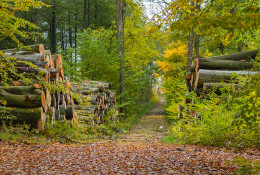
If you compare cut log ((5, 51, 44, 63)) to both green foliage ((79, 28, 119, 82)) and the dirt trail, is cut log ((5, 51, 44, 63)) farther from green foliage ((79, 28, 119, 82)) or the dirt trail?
green foliage ((79, 28, 119, 82))

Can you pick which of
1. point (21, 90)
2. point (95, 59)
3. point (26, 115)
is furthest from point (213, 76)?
point (95, 59)

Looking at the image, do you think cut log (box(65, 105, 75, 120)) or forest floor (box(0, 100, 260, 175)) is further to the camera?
cut log (box(65, 105, 75, 120))

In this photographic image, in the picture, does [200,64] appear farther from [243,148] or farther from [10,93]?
[10,93]

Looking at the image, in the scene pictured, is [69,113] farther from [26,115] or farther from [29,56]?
[29,56]

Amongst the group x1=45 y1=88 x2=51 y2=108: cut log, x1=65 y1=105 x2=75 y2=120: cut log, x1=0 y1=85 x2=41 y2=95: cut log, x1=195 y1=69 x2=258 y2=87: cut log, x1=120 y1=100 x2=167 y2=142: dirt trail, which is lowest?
x1=120 y1=100 x2=167 y2=142: dirt trail

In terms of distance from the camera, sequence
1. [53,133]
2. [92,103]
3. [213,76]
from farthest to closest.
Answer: [92,103], [213,76], [53,133]

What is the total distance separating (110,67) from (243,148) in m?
11.9

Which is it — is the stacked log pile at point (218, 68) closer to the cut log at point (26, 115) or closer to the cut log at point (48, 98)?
the cut log at point (48, 98)

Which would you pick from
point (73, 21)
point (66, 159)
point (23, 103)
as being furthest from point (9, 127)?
point (73, 21)

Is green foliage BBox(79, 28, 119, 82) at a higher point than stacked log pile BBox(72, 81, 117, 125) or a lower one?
higher

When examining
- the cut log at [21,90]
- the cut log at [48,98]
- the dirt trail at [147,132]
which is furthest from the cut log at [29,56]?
the dirt trail at [147,132]

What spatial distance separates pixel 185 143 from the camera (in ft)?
24.9

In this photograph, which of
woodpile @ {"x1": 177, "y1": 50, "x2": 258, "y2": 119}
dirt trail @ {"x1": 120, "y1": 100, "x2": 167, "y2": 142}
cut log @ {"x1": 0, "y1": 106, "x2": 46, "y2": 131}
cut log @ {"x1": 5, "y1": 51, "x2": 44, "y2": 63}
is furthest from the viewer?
dirt trail @ {"x1": 120, "y1": 100, "x2": 167, "y2": 142}

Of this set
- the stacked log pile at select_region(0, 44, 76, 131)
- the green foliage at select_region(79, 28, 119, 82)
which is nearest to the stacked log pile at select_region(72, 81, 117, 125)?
the stacked log pile at select_region(0, 44, 76, 131)
